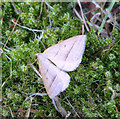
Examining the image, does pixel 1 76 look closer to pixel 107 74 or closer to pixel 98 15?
pixel 107 74

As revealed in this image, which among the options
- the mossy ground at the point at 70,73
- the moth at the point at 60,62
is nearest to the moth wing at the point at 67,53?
the moth at the point at 60,62

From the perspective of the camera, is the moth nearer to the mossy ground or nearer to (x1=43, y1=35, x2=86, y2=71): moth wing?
(x1=43, y1=35, x2=86, y2=71): moth wing

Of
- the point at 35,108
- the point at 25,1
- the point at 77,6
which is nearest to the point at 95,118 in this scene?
the point at 35,108

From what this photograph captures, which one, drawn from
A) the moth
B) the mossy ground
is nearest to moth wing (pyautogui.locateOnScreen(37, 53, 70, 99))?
the moth

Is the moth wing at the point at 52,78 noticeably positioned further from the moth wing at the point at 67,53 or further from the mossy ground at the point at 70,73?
the mossy ground at the point at 70,73

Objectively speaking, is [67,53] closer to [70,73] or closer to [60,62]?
[60,62]

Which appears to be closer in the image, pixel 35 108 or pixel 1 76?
pixel 35 108
